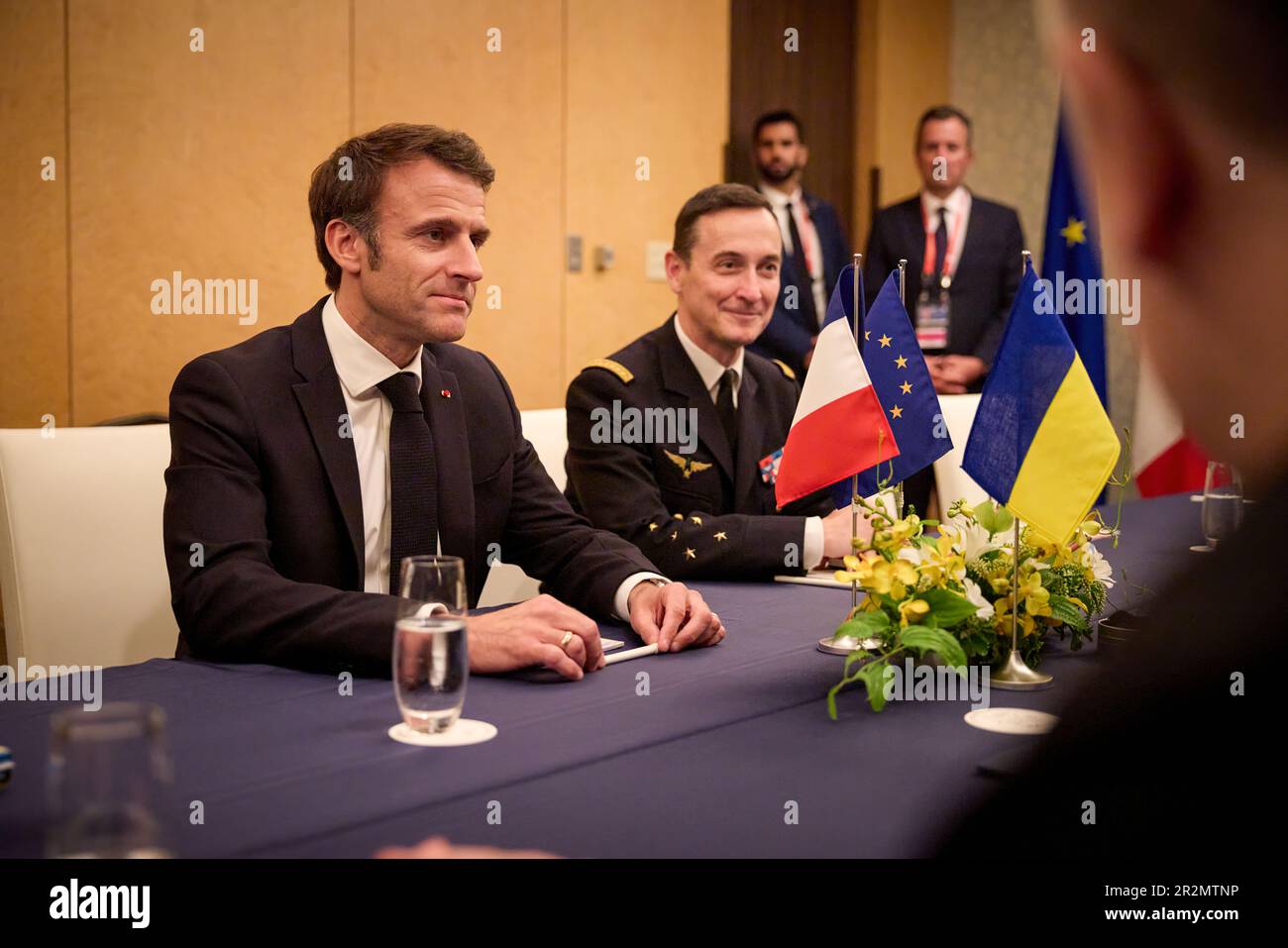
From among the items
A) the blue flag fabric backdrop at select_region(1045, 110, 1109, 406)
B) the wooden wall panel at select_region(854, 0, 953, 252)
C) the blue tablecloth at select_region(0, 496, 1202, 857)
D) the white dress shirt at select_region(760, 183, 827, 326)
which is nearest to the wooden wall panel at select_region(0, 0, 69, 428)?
the blue tablecloth at select_region(0, 496, 1202, 857)

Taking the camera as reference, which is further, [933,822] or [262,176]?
[262,176]

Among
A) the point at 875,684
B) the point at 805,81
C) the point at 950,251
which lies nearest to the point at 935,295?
the point at 950,251

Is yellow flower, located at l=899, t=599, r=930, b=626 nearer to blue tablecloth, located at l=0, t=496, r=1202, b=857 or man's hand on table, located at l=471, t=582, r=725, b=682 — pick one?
blue tablecloth, located at l=0, t=496, r=1202, b=857

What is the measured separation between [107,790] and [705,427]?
2.15 metres

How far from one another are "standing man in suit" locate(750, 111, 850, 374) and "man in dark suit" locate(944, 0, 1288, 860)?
4807 mm

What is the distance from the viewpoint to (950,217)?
5375 mm

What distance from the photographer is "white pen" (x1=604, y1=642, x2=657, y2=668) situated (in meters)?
1.69

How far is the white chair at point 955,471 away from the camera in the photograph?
10.5ft

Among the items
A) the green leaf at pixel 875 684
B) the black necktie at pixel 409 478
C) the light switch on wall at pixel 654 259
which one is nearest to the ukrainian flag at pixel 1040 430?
the green leaf at pixel 875 684

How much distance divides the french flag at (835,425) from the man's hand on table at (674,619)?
198 millimetres

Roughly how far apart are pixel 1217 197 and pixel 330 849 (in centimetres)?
85

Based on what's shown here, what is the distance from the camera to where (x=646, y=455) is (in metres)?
2.68
